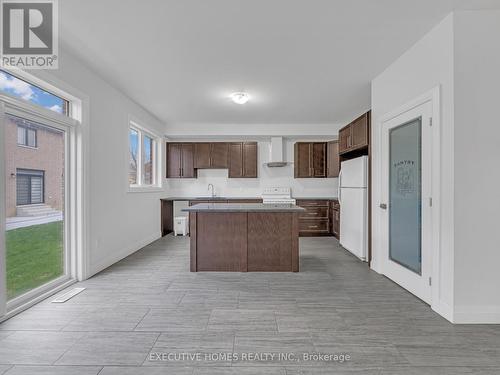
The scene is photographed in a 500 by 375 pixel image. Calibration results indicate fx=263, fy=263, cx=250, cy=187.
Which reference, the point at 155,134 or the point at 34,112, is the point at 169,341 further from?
the point at 155,134

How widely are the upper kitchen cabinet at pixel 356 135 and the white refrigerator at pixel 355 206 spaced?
0.73 feet

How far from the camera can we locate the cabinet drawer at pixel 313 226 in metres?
6.17

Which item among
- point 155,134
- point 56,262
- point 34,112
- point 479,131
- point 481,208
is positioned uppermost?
point 155,134

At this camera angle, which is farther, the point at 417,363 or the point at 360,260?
the point at 360,260

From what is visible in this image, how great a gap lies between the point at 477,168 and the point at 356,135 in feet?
6.84

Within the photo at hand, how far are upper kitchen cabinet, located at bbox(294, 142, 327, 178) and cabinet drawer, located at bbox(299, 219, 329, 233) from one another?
117 cm

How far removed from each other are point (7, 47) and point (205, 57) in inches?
72.3

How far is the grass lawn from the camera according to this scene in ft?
8.41

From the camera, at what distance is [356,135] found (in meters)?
4.23

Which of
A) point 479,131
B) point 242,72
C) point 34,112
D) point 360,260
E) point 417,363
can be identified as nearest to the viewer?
point 417,363

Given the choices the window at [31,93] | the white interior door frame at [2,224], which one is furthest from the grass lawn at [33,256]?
the window at [31,93]

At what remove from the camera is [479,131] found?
226cm

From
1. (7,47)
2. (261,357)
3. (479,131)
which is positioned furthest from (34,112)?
(479,131)

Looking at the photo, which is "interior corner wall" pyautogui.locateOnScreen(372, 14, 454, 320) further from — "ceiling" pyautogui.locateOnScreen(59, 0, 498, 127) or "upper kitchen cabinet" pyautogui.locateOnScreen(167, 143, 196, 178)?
"upper kitchen cabinet" pyautogui.locateOnScreen(167, 143, 196, 178)
